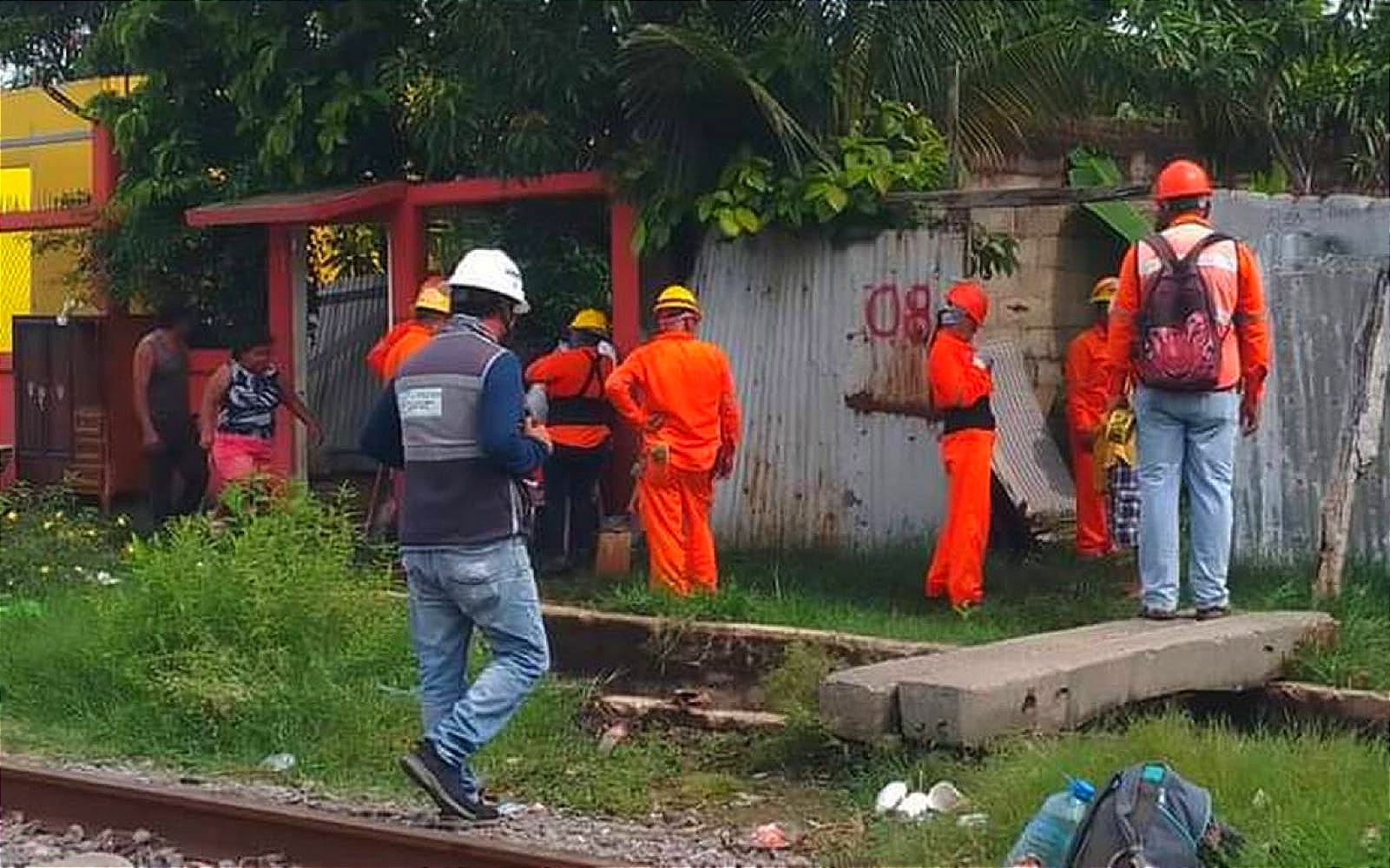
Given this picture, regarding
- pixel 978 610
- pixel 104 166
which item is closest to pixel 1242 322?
pixel 978 610

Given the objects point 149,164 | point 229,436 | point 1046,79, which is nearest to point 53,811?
point 229,436

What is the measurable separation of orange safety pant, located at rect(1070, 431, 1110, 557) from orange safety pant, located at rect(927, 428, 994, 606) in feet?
4.16

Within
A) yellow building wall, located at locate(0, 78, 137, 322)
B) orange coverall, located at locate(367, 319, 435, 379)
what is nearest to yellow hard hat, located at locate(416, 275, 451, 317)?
orange coverall, located at locate(367, 319, 435, 379)

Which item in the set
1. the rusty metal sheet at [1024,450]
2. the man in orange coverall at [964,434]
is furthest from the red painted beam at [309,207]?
the man in orange coverall at [964,434]

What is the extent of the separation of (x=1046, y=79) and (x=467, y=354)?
285 inches

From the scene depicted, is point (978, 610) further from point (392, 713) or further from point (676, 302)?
point (392, 713)

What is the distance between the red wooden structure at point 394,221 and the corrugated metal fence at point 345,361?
2.52 ft

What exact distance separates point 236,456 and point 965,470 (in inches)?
208

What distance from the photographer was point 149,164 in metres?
16.4

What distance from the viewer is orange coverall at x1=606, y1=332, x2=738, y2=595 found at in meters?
10.7

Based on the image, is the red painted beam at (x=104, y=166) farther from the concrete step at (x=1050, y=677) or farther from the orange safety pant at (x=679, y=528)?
the concrete step at (x=1050, y=677)

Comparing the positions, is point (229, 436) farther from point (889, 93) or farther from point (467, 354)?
point (467, 354)

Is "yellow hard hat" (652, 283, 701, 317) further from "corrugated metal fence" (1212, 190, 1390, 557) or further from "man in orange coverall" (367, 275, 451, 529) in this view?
"corrugated metal fence" (1212, 190, 1390, 557)

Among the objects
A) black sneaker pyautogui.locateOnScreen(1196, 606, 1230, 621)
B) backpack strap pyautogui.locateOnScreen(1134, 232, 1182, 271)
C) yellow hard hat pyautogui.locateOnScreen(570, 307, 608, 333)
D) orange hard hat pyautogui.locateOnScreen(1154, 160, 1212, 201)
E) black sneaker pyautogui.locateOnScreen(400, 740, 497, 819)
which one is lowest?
black sneaker pyautogui.locateOnScreen(400, 740, 497, 819)
